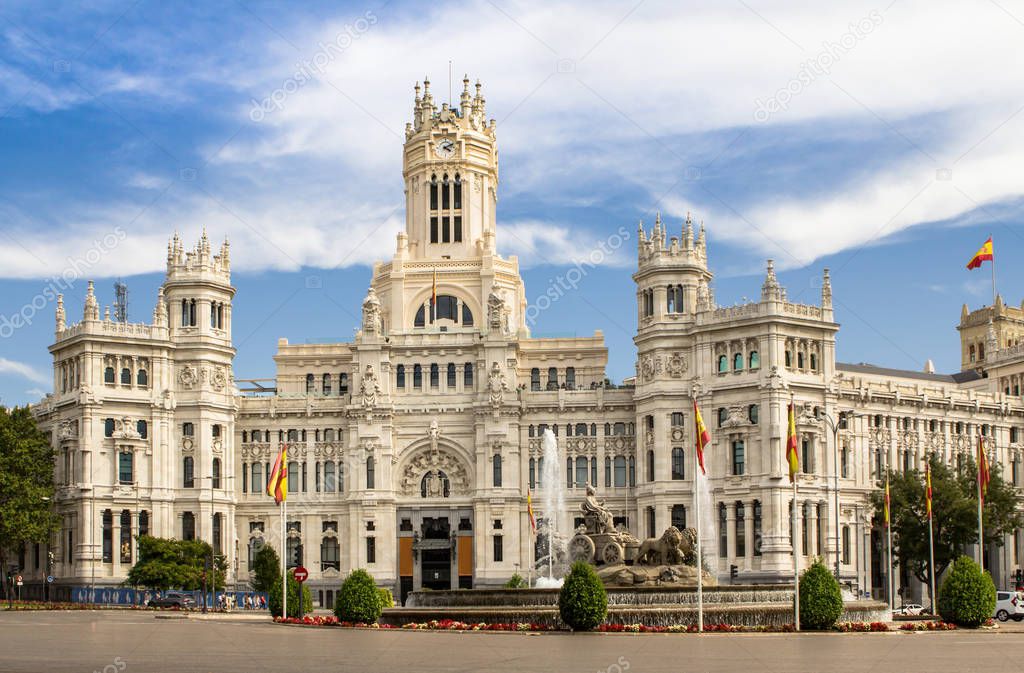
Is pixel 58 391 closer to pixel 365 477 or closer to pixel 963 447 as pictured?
pixel 365 477

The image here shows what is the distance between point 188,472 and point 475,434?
26.0 meters

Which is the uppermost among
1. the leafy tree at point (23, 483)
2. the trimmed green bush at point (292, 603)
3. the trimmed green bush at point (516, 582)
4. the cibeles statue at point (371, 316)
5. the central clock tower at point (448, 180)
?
the central clock tower at point (448, 180)

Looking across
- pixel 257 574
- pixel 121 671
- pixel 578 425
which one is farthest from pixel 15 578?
pixel 121 671

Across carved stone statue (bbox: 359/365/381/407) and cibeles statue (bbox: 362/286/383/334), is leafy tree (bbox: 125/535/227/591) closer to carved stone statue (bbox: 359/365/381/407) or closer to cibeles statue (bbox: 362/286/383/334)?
carved stone statue (bbox: 359/365/381/407)

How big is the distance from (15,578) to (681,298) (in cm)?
6346

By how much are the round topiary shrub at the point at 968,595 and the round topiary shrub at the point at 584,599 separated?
18.0 metres

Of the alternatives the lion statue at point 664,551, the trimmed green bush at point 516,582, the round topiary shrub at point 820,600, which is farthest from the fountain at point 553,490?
the round topiary shrub at point 820,600

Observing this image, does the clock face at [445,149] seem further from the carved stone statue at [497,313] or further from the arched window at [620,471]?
the arched window at [620,471]

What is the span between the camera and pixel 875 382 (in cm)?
13750

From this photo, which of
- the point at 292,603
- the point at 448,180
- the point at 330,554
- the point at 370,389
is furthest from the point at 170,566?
the point at 448,180

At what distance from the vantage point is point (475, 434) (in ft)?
451

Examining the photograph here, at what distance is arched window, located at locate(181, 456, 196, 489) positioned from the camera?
13512 centimetres

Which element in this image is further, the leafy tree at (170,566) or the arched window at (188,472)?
the arched window at (188,472)

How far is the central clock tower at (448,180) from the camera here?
153000mm
